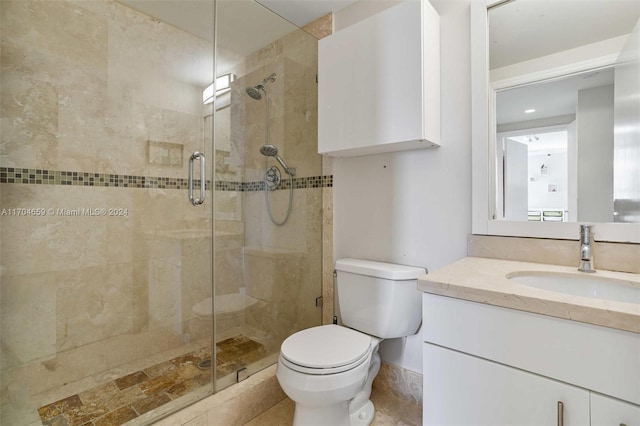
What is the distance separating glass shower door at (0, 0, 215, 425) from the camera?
1.42m

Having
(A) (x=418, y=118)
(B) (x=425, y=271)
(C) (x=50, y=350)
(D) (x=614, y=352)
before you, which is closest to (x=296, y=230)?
(B) (x=425, y=271)

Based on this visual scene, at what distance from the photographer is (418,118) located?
1350 millimetres

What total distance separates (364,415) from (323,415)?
0.99 feet

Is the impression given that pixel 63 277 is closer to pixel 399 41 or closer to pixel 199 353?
pixel 199 353

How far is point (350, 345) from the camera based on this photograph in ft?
4.30

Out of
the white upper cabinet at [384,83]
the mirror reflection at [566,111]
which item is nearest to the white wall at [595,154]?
the mirror reflection at [566,111]

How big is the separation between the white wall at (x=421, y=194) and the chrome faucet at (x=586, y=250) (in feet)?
1.32

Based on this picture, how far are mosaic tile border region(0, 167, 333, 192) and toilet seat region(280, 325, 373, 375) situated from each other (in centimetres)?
89

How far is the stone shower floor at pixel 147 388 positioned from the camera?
4.67 ft

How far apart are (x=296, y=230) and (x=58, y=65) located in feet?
4.90

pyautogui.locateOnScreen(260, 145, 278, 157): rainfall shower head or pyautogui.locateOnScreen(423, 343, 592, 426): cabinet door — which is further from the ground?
pyautogui.locateOnScreen(260, 145, 278, 157): rainfall shower head

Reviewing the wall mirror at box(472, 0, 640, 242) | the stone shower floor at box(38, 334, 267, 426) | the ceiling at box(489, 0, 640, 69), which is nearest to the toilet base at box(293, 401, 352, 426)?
the stone shower floor at box(38, 334, 267, 426)

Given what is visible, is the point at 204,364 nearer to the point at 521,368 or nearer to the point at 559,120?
the point at 521,368

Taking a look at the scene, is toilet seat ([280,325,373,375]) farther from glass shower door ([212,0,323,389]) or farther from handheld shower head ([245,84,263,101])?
handheld shower head ([245,84,263,101])
